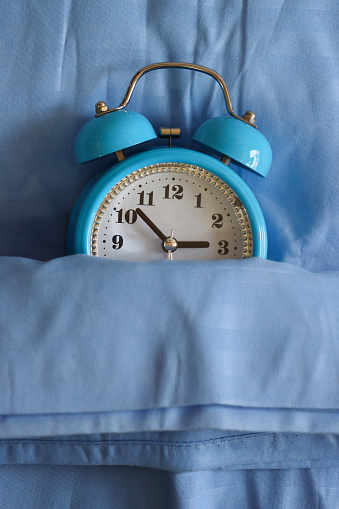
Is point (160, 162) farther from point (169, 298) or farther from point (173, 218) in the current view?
point (169, 298)

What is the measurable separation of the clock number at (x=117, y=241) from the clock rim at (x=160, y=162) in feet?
0.09

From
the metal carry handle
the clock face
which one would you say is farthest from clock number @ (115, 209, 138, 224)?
the metal carry handle

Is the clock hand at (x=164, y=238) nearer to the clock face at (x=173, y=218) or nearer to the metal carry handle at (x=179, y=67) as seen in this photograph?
the clock face at (x=173, y=218)

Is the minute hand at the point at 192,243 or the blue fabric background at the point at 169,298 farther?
the minute hand at the point at 192,243

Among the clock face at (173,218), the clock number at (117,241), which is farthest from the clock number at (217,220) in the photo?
the clock number at (117,241)

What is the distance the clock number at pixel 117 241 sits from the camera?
0.62 m

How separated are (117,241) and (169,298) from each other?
15 centimetres

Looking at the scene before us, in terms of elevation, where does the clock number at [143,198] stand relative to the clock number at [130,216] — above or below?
above

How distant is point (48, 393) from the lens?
0.46 metres

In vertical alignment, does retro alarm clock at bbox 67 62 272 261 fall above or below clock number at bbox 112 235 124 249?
above

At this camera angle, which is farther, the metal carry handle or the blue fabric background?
the metal carry handle

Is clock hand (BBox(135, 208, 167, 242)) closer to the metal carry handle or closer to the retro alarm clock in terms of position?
the retro alarm clock

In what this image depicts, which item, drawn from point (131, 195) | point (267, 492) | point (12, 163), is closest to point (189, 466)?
point (267, 492)

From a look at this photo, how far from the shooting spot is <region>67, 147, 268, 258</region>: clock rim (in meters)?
0.61
